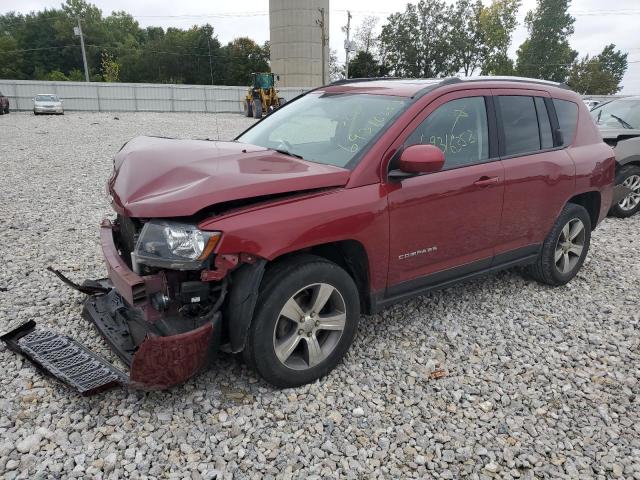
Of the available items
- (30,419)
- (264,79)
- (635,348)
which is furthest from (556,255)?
(264,79)

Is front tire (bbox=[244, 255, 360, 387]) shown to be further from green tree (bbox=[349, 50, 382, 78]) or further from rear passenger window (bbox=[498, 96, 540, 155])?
green tree (bbox=[349, 50, 382, 78])

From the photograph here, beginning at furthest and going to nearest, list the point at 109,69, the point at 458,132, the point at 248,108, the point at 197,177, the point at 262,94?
the point at 109,69
the point at 248,108
the point at 262,94
the point at 458,132
the point at 197,177

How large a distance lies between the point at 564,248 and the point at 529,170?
1.15 metres

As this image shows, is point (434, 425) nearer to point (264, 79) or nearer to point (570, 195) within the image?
point (570, 195)

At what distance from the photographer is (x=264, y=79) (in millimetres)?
29422

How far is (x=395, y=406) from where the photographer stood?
3000 mm

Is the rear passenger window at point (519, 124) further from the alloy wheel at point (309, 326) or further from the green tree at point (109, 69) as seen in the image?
the green tree at point (109, 69)

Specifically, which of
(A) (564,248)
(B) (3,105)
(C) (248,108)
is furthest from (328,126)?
(B) (3,105)

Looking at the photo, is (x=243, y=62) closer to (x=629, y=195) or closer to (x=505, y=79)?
(x=629, y=195)

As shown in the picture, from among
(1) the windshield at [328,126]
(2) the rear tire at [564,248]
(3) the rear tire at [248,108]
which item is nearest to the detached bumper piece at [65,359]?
(1) the windshield at [328,126]

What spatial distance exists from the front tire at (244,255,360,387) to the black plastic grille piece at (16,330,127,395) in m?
0.86

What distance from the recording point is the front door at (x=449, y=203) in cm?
331

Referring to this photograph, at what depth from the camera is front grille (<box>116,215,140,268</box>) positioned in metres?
2.98

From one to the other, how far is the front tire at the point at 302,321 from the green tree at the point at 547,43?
67.0 meters
